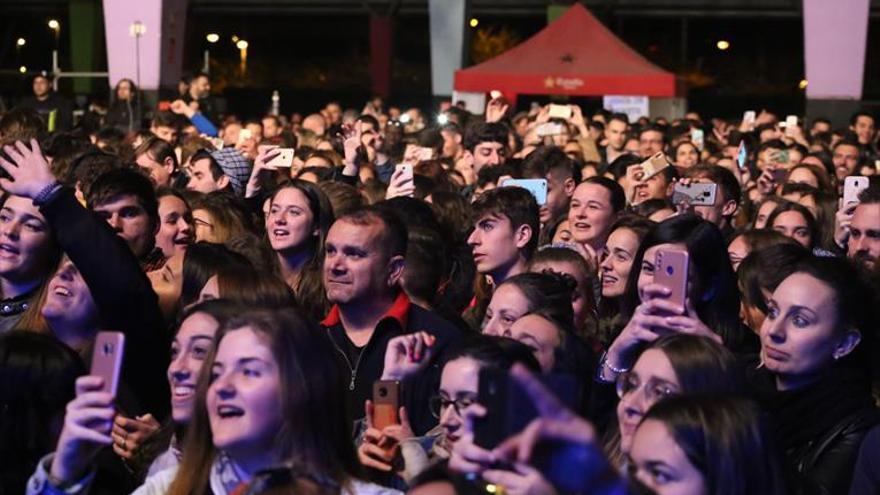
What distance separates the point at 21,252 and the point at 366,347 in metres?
1.28

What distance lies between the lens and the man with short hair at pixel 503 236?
9016 millimetres

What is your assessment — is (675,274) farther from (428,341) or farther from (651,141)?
(651,141)

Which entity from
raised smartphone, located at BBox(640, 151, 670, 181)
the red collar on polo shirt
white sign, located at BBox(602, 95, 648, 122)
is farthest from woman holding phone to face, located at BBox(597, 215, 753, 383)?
white sign, located at BBox(602, 95, 648, 122)

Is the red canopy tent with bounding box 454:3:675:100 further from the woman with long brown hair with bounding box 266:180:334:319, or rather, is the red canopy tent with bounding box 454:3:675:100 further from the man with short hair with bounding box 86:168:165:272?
the man with short hair with bounding box 86:168:165:272

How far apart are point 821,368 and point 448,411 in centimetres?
137

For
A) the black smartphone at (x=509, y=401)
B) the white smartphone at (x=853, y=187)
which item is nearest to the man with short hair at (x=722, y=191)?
the white smartphone at (x=853, y=187)

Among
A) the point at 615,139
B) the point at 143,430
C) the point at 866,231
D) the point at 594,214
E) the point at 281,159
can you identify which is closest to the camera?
the point at 143,430

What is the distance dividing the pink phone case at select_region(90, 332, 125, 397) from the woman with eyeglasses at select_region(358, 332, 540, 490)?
35.2 inches

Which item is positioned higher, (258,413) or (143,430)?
(258,413)

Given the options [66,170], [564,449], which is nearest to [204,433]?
[564,449]

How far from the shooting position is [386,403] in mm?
5555

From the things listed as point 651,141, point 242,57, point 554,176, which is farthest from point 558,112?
point 242,57

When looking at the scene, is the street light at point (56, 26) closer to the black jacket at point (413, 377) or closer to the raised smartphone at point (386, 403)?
the black jacket at point (413, 377)

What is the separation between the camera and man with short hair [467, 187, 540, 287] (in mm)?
9016
